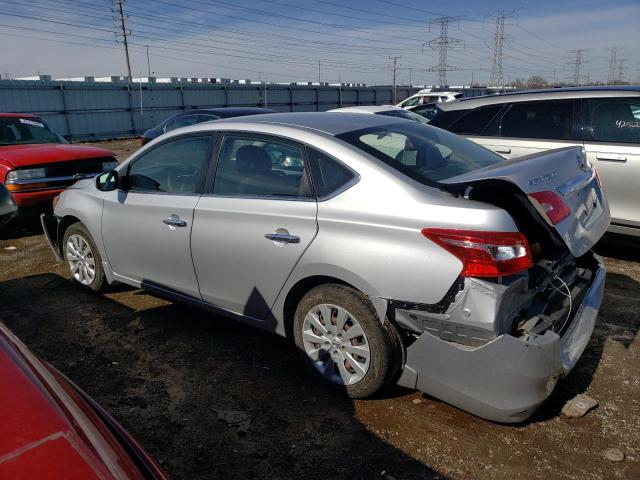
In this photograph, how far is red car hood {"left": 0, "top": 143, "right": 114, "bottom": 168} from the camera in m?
7.00

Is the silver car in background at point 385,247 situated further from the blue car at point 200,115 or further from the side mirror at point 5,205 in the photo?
the blue car at point 200,115

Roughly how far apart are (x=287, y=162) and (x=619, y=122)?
3.77 metres

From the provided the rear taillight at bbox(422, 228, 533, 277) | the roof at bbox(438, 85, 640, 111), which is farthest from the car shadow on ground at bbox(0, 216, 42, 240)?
the rear taillight at bbox(422, 228, 533, 277)

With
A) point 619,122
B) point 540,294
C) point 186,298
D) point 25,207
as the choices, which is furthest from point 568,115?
point 25,207

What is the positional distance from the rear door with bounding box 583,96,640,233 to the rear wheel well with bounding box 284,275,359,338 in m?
3.50

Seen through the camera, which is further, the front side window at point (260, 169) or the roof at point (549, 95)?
the roof at point (549, 95)

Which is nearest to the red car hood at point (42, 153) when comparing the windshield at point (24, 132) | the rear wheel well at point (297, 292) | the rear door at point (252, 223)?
the windshield at point (24, 132)

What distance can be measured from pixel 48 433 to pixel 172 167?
115 inches

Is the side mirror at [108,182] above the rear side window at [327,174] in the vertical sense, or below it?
below

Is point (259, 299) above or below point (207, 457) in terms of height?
above

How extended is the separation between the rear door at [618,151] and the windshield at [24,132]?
25.2ft

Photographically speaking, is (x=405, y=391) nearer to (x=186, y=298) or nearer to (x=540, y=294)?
(x=540, y=294)

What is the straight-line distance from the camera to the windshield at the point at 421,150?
3064 mm

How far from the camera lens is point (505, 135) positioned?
5.83m
